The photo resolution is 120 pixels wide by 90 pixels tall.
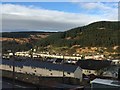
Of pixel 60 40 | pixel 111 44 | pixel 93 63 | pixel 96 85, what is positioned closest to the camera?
pixel 96 85

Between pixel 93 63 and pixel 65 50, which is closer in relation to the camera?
pixel 93 63

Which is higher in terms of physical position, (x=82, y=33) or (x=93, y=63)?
(x=82, y=33)

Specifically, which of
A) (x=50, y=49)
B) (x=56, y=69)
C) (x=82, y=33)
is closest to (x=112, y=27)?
(x=82, y=33)

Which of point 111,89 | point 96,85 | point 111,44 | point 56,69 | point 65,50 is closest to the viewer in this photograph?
point 111,89

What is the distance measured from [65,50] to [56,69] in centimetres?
2623

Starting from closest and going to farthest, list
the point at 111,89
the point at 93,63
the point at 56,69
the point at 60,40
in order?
the point at 111,89, the point at 56,69, the point at 93,63, the point at 60,40

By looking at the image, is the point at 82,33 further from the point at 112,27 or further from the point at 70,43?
the point at 112,27

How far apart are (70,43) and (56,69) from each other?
28525mm

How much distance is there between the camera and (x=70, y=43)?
141ft

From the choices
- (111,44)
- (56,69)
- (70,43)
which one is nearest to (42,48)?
(70,43)

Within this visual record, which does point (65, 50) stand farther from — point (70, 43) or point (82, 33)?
point (82, 33)

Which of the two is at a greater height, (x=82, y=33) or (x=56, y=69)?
(x=82, y=33)

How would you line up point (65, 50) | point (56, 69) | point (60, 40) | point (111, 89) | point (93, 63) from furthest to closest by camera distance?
point (60, 40) → point (65, 50) → point (93, 63) → point (56, 69) → point (111, 89)

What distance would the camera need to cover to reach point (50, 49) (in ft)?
138
